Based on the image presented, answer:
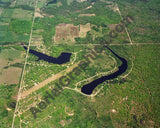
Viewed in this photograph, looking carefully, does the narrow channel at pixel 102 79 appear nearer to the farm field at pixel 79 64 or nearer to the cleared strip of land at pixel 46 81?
the farm field at pixel 79 64

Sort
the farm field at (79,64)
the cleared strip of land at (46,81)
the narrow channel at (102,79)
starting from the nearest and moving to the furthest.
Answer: the farm field at (79,64) < the cleared strip of land at (46,81) < the narrow channel at (102,79)

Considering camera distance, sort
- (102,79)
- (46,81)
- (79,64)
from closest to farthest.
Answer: (46,81)
(102,79)
(79,64)

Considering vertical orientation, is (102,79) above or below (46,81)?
above

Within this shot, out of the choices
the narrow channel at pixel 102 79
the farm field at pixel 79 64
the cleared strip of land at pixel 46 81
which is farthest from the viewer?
the narrow channel at pixel 102 79

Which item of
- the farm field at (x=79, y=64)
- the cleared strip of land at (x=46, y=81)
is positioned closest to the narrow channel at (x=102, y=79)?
the farm field at (x=79, y=64)

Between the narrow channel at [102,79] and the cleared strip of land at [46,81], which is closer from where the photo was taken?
the cleared strip of land at [46,81]

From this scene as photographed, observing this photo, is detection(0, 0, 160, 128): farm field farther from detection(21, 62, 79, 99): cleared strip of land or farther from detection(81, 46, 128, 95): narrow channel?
detection(21, 62, 79, 99): cleared strip of land

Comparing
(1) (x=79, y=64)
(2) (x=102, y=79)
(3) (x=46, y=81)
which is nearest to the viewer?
(3) (x=46, y=81)

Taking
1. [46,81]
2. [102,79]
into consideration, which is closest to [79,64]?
[102,79]

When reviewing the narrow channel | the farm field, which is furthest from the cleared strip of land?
the narrow channel

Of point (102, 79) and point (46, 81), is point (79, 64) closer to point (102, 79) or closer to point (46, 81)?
point (102, 79)
